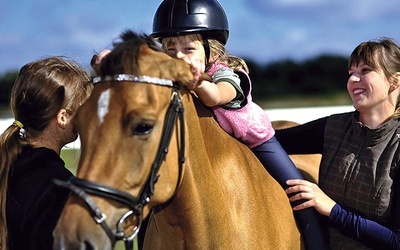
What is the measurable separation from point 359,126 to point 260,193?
2.33ft

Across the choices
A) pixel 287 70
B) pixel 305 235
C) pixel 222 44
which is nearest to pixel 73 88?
pixel 222 44

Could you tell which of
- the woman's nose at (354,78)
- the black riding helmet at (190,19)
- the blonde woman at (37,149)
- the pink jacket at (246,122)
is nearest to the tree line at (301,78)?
the black riding helmet at (190,19)

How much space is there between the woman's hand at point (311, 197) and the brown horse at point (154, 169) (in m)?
0.28

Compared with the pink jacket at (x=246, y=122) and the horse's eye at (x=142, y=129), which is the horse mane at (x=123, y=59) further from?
the pink jacket at (x=246, y=122)

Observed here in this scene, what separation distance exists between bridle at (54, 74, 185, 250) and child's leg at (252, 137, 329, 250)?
99 cm

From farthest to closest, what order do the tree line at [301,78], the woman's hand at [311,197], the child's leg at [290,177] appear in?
1. the tree line at [301,78]
2. the child's leg at [290,177]
3. the woman's hand at [311,197]

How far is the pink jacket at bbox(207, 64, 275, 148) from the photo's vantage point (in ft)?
11.6

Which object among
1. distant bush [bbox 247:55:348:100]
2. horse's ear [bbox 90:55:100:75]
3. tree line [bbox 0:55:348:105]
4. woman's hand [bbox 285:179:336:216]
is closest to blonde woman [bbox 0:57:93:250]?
horse's ear [bbox 90:55:100:75]

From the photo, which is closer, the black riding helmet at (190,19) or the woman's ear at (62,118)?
the woman's ear at (62,118)

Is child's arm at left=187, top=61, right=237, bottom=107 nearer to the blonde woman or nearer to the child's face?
the child's face

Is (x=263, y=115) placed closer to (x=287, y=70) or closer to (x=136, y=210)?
(x=136, y=210)


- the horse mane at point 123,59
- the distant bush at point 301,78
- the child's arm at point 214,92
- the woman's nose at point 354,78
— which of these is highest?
the horse mane at point 123,59

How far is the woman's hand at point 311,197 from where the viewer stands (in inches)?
141

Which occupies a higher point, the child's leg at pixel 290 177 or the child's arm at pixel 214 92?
the child's arm at pixel 214 92
